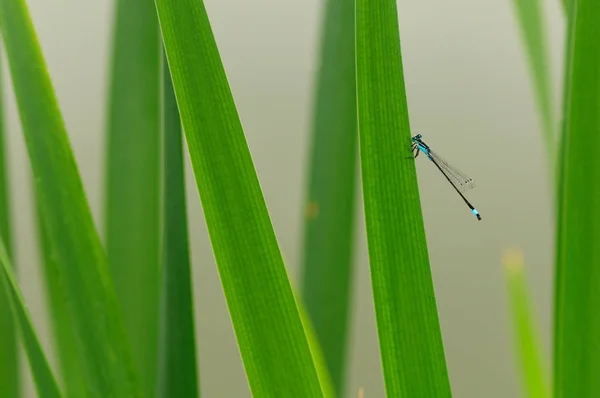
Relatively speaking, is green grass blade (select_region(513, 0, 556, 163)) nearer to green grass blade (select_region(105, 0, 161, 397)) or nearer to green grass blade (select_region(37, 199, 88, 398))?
green grass blade (select_region(105, 0, 161, 397))

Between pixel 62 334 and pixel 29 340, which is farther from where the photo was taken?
pixel 62 334

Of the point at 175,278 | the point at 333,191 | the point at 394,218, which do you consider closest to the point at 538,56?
the point at 333,191

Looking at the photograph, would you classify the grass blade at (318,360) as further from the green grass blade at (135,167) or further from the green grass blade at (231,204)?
the green grass blade at (135,167)

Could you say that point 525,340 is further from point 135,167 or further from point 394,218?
point 135,167

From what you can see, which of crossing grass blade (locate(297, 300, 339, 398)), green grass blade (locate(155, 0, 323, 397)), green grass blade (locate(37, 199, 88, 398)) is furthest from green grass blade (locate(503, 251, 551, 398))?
green grass blade (locate(37, 199, 88, 398))

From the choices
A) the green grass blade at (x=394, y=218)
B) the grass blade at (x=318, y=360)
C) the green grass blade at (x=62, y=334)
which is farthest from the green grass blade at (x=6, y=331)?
the green grass blade at (x=394, y=218)

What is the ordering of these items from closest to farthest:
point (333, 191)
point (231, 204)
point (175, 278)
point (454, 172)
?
point (231, 204), point (175, 278), point (333, 191), point (454, 172)
